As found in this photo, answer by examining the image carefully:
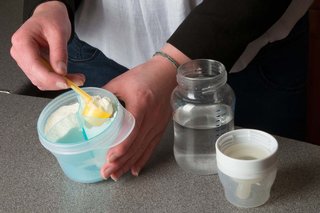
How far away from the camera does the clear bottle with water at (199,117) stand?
72cm

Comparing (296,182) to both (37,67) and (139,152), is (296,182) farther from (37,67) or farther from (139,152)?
(37,67)

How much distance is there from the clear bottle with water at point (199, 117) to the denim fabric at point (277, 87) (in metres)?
0.28

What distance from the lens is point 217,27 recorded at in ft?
2.51

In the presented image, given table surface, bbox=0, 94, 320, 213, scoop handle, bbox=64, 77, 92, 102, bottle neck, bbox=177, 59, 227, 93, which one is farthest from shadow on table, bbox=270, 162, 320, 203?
scoop handle, bbox=64, 77, 92, 102

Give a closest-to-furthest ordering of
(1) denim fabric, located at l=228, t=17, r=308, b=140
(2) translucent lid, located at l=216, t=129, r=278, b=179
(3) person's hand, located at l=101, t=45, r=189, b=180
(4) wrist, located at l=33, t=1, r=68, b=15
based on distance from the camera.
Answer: (2) translucent lid, located at l=216, t=129, r=278, b=179, (3) person's hand, located at l=101, t=45, r=189, b=180, (4) wrist, located at l=33, t=1, r=68, b=15, (1) denim fabric, located at l=228, t=17, r=308, b=140

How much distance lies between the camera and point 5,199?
0.71 m

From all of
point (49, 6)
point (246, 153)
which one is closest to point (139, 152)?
point (246, 153)

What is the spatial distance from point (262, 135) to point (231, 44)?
182 millimetres

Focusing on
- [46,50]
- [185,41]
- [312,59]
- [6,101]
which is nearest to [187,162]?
[185,41]

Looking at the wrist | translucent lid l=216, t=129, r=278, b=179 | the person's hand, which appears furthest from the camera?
the wrist

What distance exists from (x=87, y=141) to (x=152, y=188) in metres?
0.11

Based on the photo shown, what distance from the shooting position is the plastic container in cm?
67

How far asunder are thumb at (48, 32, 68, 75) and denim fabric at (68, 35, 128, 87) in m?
0.27

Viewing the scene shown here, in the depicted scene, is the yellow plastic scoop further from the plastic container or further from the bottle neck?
the bottle neck
